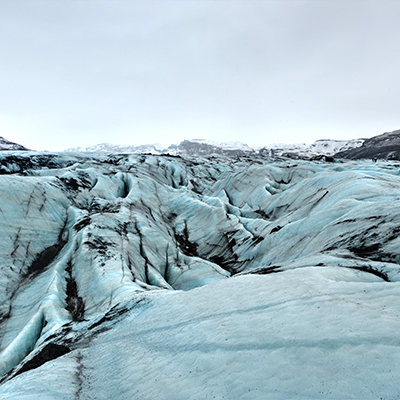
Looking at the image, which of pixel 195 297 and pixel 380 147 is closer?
pixel 195 297

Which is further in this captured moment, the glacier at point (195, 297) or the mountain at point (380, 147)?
the mountain at point (380, 147)

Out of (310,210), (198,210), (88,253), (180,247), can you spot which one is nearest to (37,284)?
(88,253)

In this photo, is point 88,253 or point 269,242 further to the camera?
point 269,242

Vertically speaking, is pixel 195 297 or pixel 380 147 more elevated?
pixel 380 147

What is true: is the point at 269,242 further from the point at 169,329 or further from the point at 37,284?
the point at 37,284

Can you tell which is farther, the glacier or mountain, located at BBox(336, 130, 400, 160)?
mountain, located at BBox(336, 130, 400, 160)

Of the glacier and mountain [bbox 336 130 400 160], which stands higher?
mountain [bbox 336 130 400 160]

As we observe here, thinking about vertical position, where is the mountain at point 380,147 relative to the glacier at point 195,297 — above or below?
above

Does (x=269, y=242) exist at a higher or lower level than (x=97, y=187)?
lower
